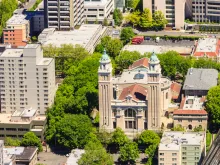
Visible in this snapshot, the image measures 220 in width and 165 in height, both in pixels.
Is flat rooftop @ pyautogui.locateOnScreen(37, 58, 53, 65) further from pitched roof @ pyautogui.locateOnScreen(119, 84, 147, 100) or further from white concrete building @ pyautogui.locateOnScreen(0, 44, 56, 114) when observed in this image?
pitched roof @ pyautogui.locateOnScreen(119, 84, 147, 100)

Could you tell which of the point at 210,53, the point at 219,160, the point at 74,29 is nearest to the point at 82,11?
the point at 74,29

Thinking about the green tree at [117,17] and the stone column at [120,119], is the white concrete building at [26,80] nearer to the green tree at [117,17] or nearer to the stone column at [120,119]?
the stone column at [120,119]

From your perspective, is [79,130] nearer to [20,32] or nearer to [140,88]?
[140,88]

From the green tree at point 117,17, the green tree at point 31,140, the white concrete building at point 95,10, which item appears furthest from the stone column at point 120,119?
the green tree at point 117,17

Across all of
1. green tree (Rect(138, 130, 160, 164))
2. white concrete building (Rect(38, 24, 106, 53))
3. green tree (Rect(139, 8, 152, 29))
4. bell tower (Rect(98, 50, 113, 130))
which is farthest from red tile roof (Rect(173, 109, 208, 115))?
green tree (Rect(139, 8, 152, 29))

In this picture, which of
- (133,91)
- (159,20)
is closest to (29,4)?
(159,20)

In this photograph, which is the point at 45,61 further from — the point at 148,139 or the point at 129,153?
the point at 129,153
